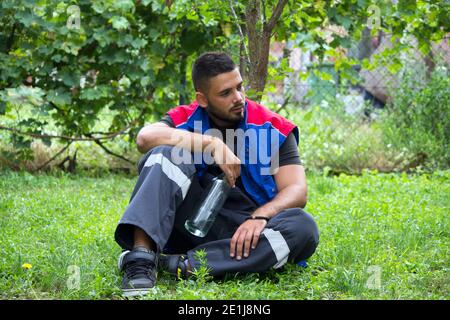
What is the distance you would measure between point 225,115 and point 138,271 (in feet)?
3.13

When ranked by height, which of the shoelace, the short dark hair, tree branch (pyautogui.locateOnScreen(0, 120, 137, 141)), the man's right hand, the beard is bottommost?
the shoelace

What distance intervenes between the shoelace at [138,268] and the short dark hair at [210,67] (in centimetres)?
99

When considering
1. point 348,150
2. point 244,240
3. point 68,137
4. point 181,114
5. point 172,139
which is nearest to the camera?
point 244,240

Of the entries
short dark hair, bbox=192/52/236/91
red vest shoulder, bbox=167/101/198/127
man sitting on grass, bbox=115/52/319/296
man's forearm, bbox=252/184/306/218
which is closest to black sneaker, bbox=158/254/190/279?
man sitting on grass, bbox=115/52/319/296

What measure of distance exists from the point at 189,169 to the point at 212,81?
0.52 meters

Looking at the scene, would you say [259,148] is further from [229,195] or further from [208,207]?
[208,207]

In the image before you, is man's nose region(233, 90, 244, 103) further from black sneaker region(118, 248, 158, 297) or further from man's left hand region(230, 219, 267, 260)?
black sneaker region(118, 248, 158, 297)

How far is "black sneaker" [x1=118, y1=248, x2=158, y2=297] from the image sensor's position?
3182 millimetres

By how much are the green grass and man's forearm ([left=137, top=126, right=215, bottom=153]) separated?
62cm

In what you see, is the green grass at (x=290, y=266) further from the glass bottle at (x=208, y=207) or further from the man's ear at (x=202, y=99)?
the man's ear at (x=202, y=99)

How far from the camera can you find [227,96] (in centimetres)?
372

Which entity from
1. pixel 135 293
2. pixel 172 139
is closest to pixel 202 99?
pixel 172 139
